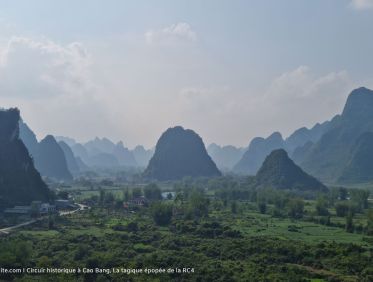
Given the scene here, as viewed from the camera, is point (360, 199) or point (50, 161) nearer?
point (360, 199)

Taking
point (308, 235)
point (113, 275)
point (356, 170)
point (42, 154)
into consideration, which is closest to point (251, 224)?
point (308, 235)

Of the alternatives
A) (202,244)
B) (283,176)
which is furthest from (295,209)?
(283,176)

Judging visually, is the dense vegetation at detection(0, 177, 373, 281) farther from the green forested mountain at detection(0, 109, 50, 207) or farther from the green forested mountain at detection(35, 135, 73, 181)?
the green forested mountain at detection(35, 135, 73, 181)

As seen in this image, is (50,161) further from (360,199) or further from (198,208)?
(360,199)

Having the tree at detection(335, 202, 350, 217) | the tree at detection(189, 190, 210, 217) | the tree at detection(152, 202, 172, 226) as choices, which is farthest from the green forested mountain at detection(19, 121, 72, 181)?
the tree at detection(335, 202, 350, 217)

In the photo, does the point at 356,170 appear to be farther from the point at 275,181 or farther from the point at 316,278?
the point at 316,278

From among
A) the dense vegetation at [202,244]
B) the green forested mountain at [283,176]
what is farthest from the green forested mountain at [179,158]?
the dense vegetation at [202,244]
